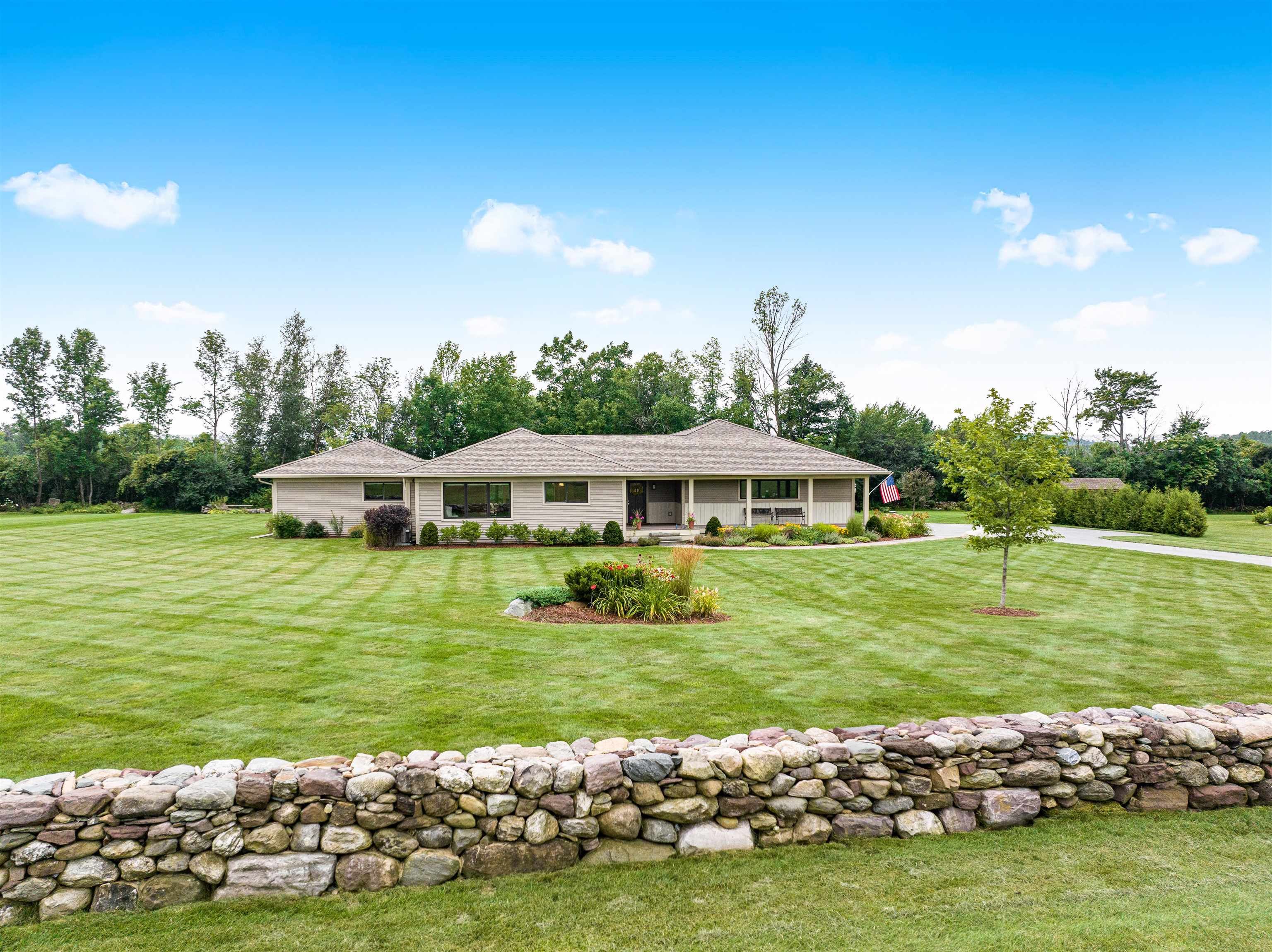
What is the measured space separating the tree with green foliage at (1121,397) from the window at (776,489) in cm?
4911

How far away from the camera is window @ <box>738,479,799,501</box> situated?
29281 millimetres

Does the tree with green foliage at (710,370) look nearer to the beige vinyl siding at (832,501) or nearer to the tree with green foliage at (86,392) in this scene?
the beige vinyl siding at (832,501)

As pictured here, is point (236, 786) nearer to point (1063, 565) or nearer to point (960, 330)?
point (1063, 565)

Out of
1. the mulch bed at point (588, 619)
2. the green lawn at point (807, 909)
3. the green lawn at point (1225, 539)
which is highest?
the mulch bed at point (588, 619)

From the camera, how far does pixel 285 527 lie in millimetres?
25625

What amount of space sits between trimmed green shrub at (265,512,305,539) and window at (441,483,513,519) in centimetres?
643

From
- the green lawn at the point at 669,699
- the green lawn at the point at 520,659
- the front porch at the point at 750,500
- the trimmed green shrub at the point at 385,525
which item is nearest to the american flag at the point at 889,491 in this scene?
the front porch at the point at 750,500

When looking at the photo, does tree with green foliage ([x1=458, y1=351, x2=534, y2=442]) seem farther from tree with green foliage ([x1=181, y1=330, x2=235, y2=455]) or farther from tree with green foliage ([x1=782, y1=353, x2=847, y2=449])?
tree with green foliage ([x1=181, y1=330, x2=235, y2=455])

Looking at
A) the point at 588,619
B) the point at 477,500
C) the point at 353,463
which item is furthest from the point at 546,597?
the point at 353,463

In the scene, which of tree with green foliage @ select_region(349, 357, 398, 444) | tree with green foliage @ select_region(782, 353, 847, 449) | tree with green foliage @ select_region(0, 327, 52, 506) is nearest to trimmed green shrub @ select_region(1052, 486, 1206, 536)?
tree with green foliage @ select_region(782, 353, 847, 449)

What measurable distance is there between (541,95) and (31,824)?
19.8 metres

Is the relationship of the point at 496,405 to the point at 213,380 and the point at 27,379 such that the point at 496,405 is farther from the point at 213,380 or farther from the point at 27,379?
the point at 27,379

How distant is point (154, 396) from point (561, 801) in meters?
66.8

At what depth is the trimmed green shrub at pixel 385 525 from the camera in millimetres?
22766
